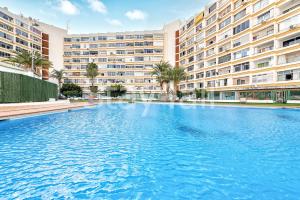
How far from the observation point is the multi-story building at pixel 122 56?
2734 inches

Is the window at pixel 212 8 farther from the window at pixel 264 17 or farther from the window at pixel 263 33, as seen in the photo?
the window at pixel 263 33

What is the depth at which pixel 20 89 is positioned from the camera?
20.7 m

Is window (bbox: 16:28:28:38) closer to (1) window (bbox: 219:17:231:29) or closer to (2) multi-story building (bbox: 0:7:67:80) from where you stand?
(2) multi-story building (bbox: 0:7:67:80)

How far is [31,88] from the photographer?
22984 mm

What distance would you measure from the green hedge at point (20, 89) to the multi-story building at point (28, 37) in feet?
61.8

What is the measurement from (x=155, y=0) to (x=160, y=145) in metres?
30.2

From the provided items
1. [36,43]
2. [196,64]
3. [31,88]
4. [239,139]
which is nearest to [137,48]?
[196,64]

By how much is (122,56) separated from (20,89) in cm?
5332

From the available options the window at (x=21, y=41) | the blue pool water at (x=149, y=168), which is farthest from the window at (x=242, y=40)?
the window at (x=21, y=41)

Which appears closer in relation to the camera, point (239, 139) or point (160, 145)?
point (160, 145)

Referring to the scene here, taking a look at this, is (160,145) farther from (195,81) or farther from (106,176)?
(195,81)

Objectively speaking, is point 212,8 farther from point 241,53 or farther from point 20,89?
point 20,89

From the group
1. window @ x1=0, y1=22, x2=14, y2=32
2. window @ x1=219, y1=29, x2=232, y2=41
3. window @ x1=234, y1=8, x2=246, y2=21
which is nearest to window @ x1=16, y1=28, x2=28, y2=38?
window @ x1=0, y1=22, x2=14, y2=32

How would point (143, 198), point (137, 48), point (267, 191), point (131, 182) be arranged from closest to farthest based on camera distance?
point (143, 198) < point (267, 191) < point (131, 182) < point (137, 48)
